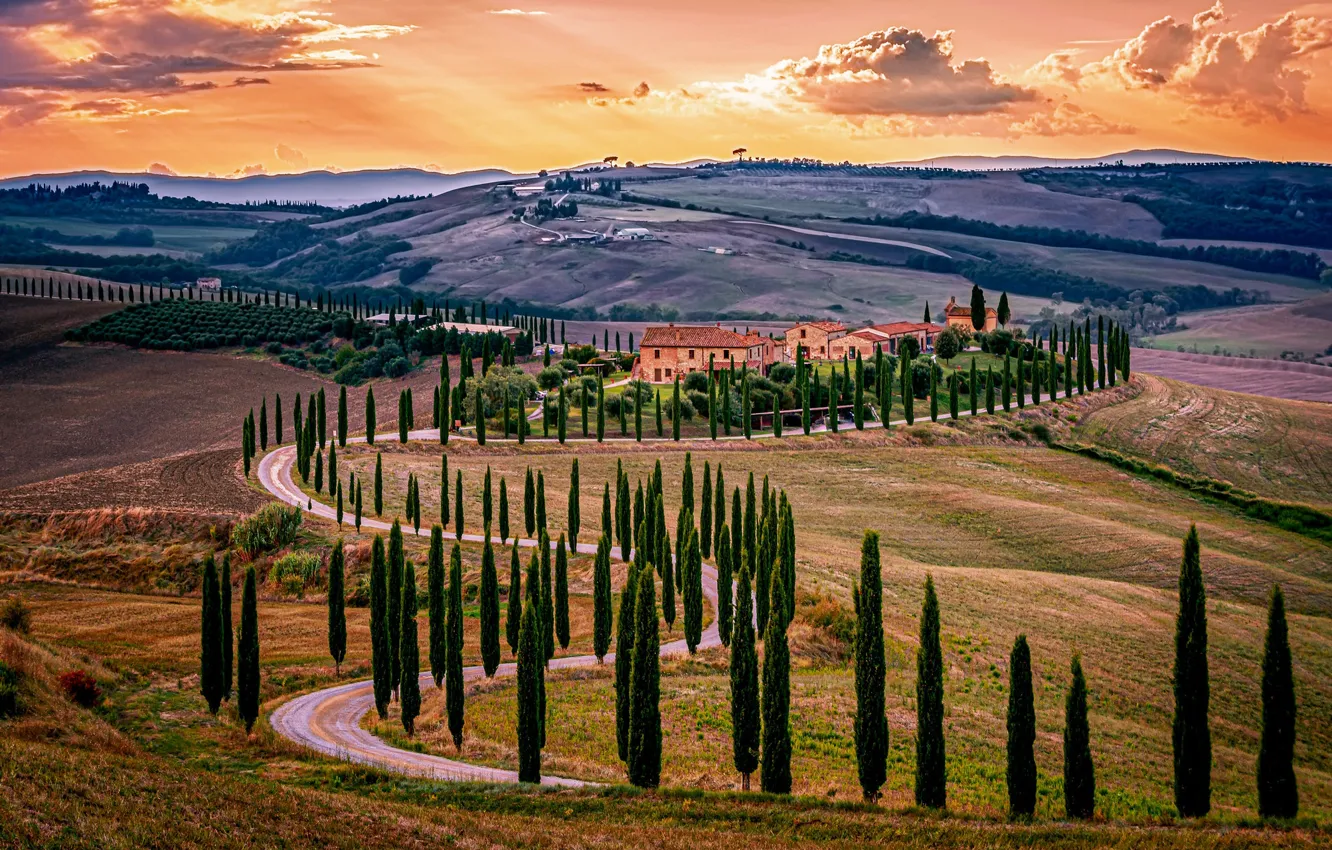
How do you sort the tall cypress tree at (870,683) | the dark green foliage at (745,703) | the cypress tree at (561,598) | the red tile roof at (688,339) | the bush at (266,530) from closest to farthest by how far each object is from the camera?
the tall cypress tree at (870,683) < the dark green foliage at (745,703) < the cypress tree at (561,598) < the bush at (266,530) < the red tile roof at (688,339)

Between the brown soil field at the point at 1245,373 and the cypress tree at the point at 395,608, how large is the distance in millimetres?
128306

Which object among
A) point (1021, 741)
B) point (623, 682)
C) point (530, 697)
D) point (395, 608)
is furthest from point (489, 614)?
point (1021, 741)

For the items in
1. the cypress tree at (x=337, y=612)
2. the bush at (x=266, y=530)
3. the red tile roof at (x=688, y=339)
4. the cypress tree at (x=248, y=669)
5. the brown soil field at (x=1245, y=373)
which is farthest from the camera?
the brown soil field at (x=1245, y=373)

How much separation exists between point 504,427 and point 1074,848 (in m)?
70.9

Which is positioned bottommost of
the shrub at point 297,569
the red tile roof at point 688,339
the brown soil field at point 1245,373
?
the shrub at point 297,569

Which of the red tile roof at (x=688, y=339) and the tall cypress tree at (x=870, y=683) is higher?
the red tile roof at (x=688, y=339)

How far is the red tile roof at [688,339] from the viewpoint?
393 feet

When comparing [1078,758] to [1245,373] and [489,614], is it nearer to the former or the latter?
[489,614]

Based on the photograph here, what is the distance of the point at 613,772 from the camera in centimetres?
3519

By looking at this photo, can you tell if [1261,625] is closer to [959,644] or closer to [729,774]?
[959,644]

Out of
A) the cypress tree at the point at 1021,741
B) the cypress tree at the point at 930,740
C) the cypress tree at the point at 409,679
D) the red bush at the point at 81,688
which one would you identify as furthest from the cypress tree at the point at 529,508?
the cypress tree at the point at 1021,741

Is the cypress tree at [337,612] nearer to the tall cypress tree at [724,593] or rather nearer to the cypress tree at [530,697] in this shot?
the cypress tree at [530,697]

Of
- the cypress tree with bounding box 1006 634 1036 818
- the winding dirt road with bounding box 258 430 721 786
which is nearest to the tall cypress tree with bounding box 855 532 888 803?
the cypress tree with bounding box 1006 634 1036 818

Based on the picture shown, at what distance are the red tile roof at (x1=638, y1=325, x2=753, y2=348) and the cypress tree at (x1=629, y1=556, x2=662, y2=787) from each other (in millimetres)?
85089
